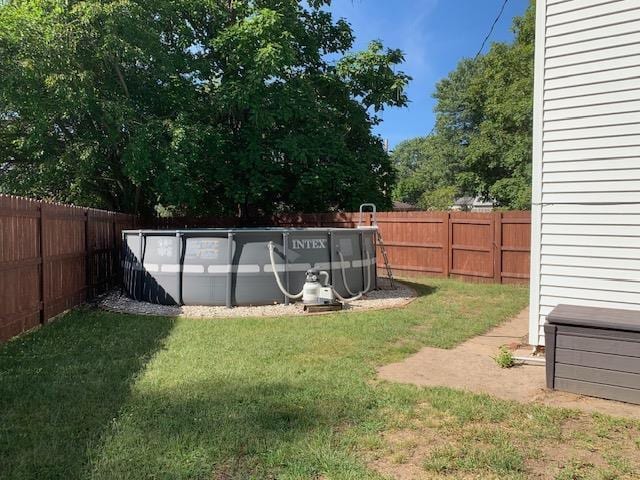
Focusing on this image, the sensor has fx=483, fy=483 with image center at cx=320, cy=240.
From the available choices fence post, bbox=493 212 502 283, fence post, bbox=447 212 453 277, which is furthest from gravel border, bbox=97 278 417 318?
fence post, bbox=447 212 453 277

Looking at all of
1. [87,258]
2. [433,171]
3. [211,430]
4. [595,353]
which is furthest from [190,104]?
[433,171]

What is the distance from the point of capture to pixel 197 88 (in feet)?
Result: 50.0

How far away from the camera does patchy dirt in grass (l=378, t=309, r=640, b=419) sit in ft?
12.5

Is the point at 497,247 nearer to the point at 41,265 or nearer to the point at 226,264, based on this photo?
the point at 226,264

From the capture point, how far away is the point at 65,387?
13.4 feet

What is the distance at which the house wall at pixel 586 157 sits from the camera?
181 inches

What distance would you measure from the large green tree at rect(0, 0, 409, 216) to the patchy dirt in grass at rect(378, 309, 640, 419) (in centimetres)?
964

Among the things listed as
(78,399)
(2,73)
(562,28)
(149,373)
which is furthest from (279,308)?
(2,73)

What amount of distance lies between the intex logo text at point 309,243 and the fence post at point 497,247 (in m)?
4.81

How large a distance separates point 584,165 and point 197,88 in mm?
12900

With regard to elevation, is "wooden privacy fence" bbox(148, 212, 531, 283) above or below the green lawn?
above

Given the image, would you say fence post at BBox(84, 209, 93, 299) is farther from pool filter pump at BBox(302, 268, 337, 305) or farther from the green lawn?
pool filter pump at BBox(302, 268, 337, 305)

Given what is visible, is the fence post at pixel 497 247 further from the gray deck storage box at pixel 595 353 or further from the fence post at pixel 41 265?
the fence post at pixel 41 265

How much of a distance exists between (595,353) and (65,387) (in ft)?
14.4
